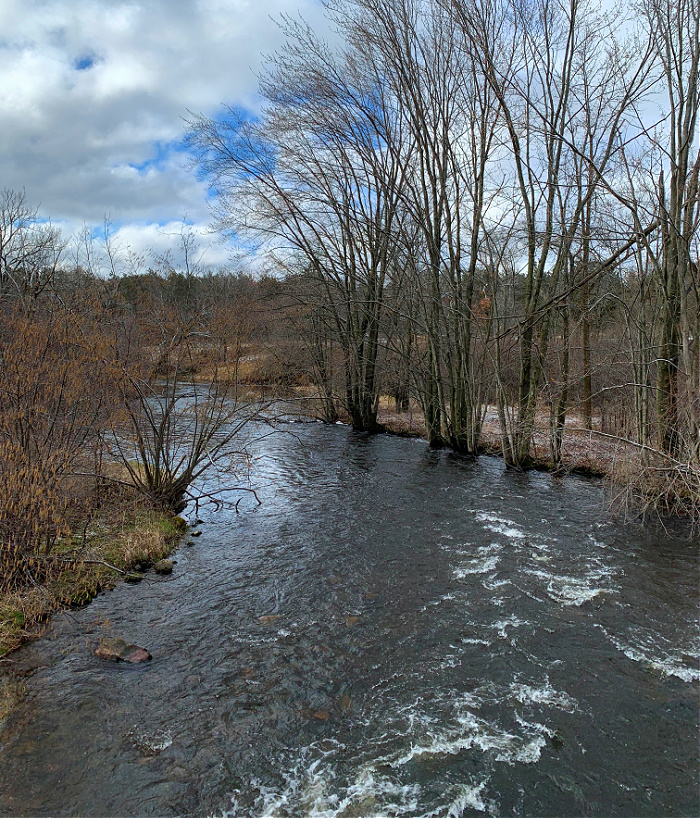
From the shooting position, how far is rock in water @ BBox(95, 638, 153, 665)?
4.70 meters

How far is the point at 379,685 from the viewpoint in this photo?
4.33 metres

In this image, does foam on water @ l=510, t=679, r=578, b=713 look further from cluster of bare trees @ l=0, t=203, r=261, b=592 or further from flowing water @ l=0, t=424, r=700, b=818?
cluster of bare trees @ l=0, t=203, r=261, b=592

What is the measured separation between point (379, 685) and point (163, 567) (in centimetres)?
367

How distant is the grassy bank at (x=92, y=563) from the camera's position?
16.9 ft

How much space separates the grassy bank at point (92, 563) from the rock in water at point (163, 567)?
6.4 inches

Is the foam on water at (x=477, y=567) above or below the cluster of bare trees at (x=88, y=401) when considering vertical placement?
below

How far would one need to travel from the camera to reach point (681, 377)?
870cm

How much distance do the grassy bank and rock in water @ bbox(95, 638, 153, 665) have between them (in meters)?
0.81

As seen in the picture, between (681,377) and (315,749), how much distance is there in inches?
336

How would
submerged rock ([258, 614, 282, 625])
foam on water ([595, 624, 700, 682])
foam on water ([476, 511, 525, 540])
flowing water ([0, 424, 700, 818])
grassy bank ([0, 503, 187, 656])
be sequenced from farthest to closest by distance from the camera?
foam on water ([476, 511, 525, 540]), submerged rock ([258, 614, 282, 625]), grassy bank ([0, 503, 187, 656]), foam on water ([595, 624, 700, 682]), flowing water ([0, 424, 700, 818])

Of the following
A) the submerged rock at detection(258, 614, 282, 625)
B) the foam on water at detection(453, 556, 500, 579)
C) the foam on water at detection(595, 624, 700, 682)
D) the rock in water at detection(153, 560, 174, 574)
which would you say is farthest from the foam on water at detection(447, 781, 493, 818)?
the rock in water at detection(153, 560, 174, 574)

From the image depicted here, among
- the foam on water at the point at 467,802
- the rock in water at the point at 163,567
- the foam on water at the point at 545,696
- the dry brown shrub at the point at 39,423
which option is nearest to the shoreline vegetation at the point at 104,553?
the rock in water at the point at 163,567

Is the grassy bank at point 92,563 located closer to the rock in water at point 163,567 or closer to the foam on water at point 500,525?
the rock in water at point 163,567

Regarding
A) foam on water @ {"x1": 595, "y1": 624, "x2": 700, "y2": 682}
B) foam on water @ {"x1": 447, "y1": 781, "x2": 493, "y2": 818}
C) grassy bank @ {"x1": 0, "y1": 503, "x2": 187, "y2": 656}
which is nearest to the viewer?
foam on water @ {"x1": 447, "y1": 781, "x2": 493, "y2": 818}
